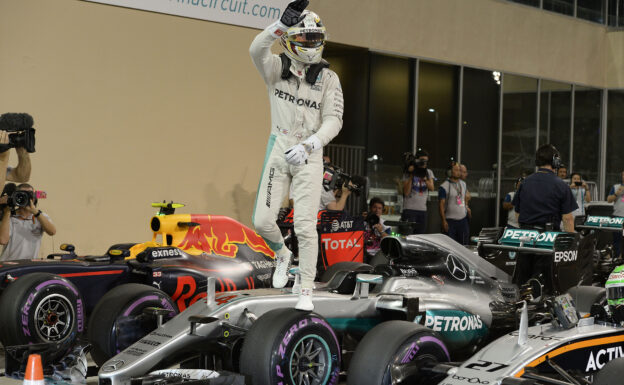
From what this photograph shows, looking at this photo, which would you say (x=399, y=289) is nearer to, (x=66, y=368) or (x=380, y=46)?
(x=66, y=368)

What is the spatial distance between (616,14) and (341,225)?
13.0 meters

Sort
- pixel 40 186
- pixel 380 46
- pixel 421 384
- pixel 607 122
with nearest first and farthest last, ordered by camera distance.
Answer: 1. pixel 421 384
2. pixel 40 186
3. pixel 380 46
4. pixel 607 122

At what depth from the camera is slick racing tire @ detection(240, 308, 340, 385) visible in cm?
432

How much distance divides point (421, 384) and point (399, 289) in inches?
50.8

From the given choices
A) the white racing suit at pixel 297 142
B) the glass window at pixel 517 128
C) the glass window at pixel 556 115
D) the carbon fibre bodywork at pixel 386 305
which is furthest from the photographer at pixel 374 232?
the glass window at pixel 556 115

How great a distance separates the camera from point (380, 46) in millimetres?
13117

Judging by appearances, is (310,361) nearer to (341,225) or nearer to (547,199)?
(547,199)

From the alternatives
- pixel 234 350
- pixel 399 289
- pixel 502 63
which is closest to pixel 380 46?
pixel 502 63

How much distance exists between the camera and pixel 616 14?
18703 millimetres

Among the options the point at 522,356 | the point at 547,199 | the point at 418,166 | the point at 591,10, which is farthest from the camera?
the point at 591,10

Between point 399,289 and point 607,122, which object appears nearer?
point 399,289

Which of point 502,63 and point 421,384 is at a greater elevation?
point 502,63

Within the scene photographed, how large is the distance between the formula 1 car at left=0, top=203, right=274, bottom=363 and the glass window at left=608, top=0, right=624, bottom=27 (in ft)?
47.5

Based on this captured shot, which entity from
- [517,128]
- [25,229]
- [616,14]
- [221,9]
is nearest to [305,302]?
[25,229]
